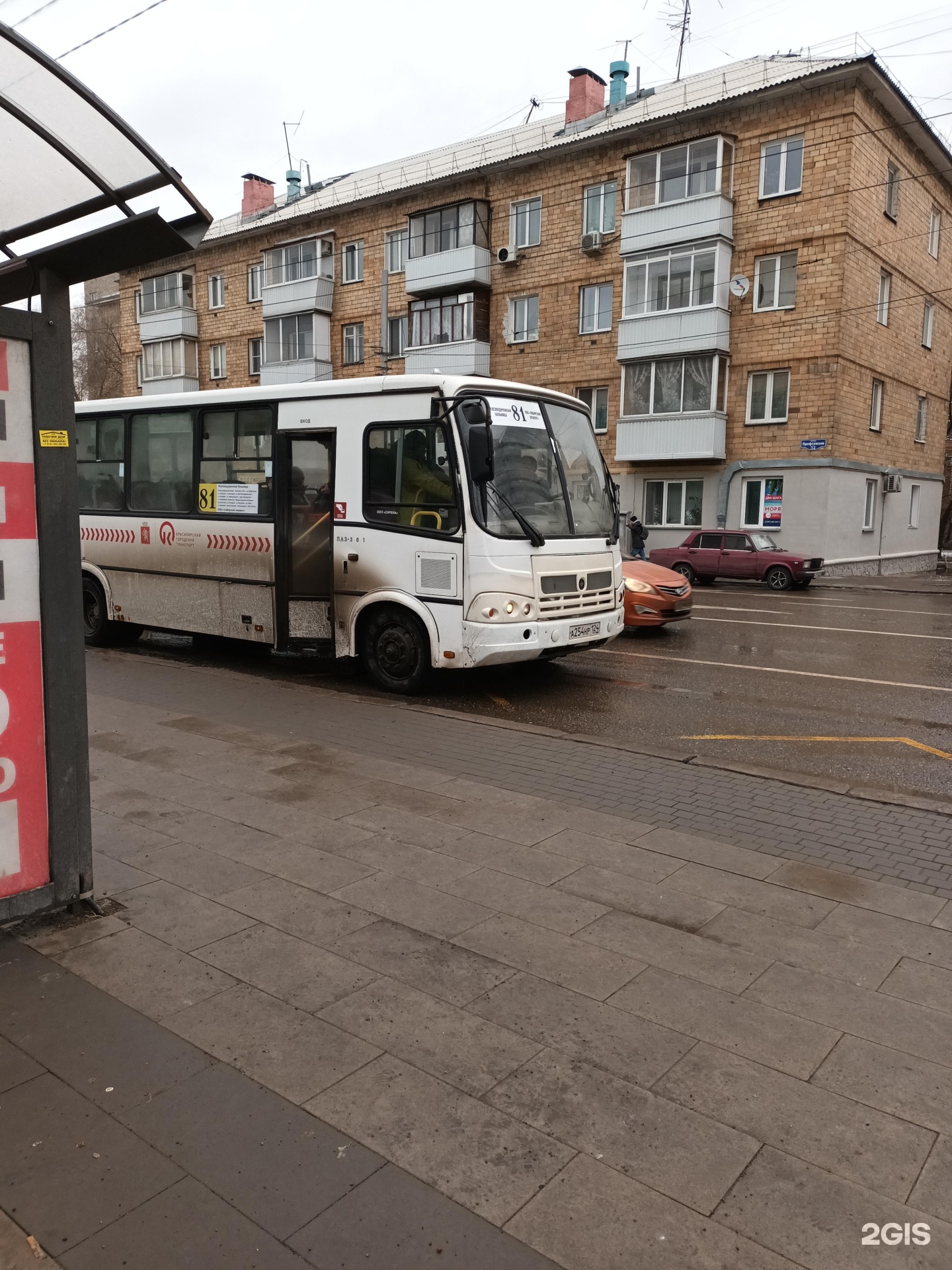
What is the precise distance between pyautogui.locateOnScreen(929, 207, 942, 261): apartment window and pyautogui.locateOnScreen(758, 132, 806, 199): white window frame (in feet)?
25.8

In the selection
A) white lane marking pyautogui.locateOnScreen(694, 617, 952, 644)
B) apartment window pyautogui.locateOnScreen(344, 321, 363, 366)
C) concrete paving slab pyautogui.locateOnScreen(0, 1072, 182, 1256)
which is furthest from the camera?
apartment window pyautogui.locateOnScreen(344, 321, 363, 366)

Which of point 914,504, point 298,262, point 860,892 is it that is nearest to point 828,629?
point 860,892

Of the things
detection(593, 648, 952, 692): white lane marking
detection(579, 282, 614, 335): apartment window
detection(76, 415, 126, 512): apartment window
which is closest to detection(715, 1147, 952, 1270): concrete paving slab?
detection(593, 648, 952, 692): white lane marking

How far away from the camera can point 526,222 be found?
33688 mm

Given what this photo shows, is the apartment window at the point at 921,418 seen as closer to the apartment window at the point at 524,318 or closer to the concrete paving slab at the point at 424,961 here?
the apartment window at the point at 524,318

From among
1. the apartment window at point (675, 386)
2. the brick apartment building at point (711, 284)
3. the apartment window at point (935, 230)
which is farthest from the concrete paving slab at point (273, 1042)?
the apartment window at point (935, 230)

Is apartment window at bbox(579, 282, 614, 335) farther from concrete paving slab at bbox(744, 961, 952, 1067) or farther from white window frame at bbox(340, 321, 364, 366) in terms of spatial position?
concrete paving slab at bbox(744, 961, 952, 1067)

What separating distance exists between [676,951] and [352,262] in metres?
39.2

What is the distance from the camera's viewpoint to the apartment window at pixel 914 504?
33.6 meters

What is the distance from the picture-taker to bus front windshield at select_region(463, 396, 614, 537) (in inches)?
351

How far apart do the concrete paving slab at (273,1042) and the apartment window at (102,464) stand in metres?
9.54

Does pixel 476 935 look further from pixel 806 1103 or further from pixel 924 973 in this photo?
pixel 924 973

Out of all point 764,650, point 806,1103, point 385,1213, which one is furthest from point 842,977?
point 764,650

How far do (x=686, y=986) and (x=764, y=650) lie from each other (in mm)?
10010
